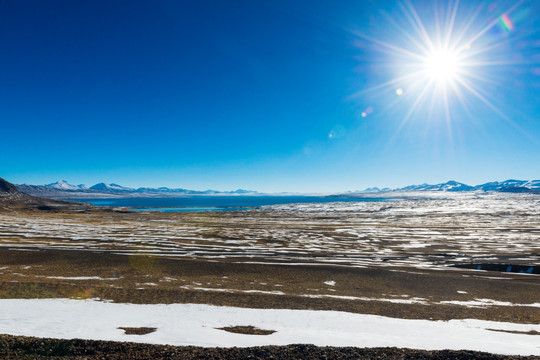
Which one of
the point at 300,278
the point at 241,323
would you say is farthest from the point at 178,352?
the point at 300,278

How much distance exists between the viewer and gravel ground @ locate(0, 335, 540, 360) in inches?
409

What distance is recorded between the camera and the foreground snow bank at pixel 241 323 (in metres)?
12.5

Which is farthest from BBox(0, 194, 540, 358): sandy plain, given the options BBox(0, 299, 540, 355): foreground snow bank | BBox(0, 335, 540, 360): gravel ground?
BBox(0, 335, 540, 360): gravel ground

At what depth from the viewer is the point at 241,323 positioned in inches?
587

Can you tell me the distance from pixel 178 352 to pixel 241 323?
4.68 meters

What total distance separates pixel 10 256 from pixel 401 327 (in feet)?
135

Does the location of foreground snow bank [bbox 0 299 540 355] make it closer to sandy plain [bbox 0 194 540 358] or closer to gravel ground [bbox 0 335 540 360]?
gravel ground [bbox 0 335 540 360]

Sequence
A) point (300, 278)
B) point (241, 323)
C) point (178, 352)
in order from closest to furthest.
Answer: point (178, 352) < point (241, 323) < point (300, 278)

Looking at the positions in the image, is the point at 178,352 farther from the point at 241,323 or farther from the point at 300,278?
the point at 300,278

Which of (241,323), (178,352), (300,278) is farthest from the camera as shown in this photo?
(300,278)

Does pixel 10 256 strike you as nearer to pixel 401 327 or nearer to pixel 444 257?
pixel 401 327

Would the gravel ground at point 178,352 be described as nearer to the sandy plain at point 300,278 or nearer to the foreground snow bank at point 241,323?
the foreground snow bank at point 241,323

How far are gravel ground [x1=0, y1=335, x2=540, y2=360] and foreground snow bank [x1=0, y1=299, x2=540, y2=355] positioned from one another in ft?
3.22

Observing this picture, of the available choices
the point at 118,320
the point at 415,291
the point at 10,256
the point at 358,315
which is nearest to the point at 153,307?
the point at 118,320
